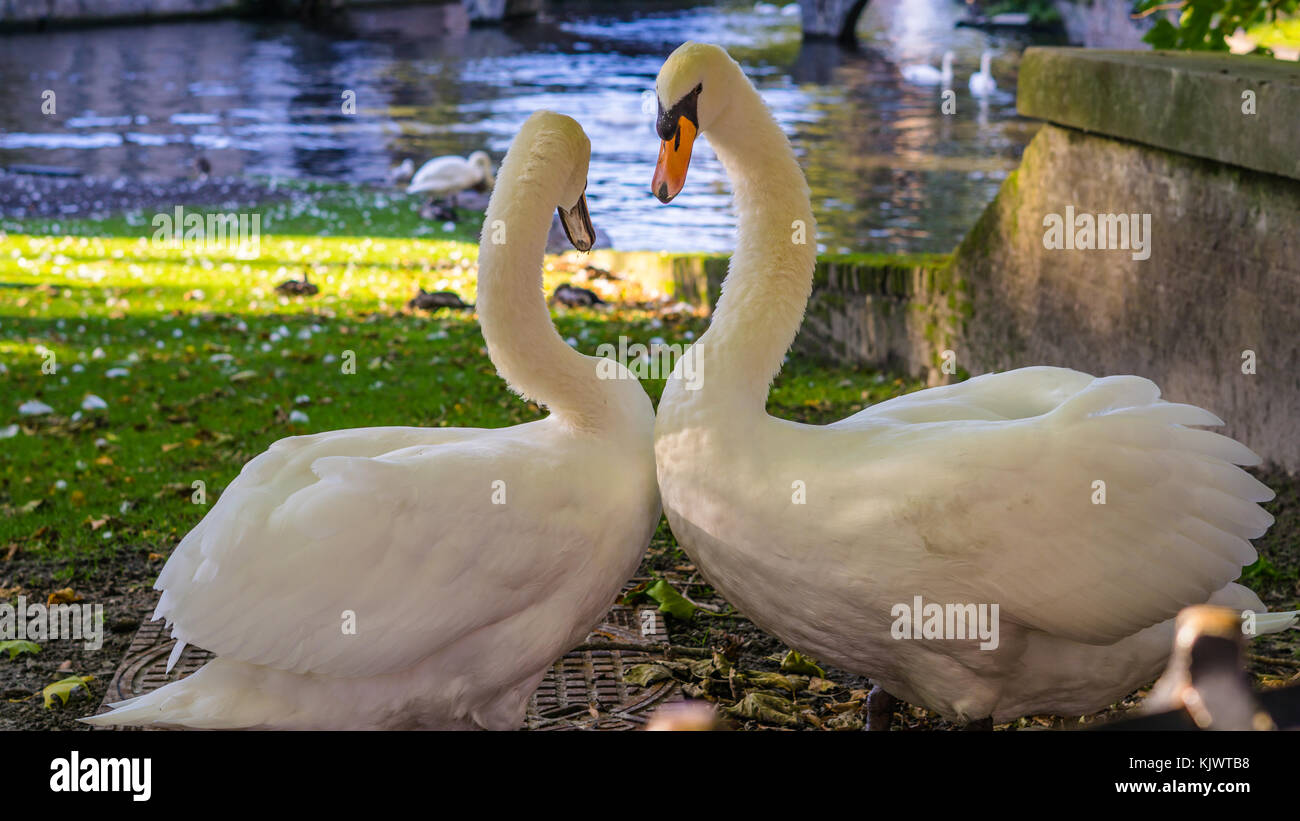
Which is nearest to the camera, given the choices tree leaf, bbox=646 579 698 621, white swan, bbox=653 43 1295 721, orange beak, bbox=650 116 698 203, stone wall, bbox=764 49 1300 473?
white swan, bbox=653 43 1295 721

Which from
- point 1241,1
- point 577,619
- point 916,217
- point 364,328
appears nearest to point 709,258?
point 364,328

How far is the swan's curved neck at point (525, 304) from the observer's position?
4.21 metres

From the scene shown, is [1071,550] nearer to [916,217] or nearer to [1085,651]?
[1085,651]

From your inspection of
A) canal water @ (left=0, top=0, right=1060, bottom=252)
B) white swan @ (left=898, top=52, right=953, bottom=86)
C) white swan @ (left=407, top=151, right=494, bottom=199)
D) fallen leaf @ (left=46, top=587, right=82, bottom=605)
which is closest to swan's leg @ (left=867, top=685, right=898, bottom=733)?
fallen leaf @ (left=46, top=587, right=82, bottom=605)

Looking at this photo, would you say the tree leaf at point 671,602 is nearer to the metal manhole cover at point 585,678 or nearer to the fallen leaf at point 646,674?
the metal manhole cover at point 585,678

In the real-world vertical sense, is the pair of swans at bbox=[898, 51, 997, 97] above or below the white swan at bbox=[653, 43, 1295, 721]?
above

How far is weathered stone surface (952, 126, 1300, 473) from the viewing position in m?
5.99

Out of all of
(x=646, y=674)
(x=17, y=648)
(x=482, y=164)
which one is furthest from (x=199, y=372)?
(x=482, y=164)

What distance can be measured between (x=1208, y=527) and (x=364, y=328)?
8.23 meters

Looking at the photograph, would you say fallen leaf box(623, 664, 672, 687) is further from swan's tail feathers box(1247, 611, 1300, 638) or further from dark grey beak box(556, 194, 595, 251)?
swan's tail feathers box(1247, 611, 1300, 638)

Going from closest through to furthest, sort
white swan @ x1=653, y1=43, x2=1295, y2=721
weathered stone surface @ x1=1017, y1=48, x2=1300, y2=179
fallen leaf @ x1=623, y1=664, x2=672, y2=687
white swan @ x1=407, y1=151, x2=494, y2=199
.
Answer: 1. white swan @ x1=653, y1=43, x2=1295, y2=721
2. fallen leaf @ x1=623, y1=664, x2=672, y2=687
3. weathered stone surface @ x1=1017, y1=48, x2=1300, y2=179
4. white swan @ x1=407, y1=151, x2=494, y2=199

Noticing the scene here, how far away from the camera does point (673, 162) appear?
389cm

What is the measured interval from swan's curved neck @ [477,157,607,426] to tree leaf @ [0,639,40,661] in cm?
234

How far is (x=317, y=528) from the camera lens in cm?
361
